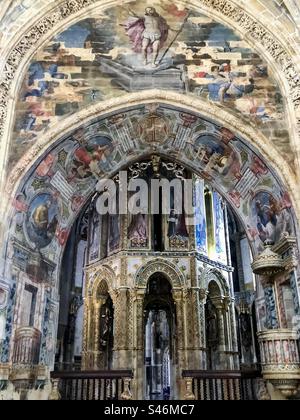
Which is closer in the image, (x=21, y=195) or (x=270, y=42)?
(x=21, y=195)

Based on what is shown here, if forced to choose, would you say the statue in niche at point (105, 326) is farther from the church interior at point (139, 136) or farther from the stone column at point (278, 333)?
the stone column at point (278, 333)

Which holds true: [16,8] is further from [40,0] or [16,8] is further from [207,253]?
[207,253]

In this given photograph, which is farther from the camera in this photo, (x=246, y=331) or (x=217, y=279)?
(x=246, y=331)

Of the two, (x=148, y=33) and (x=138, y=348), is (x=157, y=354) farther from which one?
(x=148, y=33)

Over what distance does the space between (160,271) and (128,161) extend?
5641 millimetres

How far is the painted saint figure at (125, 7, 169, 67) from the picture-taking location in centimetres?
938

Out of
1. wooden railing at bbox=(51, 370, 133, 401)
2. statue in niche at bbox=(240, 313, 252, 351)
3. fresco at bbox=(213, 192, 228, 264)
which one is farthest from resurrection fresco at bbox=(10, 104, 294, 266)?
statue in niche at bbox=(240, 313, 252, 351)

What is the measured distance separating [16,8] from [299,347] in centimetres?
931

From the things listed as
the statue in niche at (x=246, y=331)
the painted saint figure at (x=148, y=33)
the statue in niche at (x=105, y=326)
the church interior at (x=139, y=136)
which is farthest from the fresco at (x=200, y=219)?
the painted saint figure at (x=148, y=33)

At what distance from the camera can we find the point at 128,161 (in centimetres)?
1080

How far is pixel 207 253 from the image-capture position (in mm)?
15938

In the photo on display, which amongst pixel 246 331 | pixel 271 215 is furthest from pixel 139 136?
pixel 246 331

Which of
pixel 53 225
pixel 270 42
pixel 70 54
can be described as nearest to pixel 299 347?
pixel 53 225
